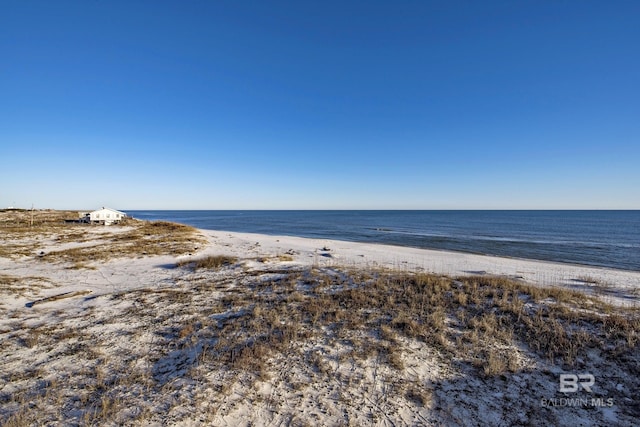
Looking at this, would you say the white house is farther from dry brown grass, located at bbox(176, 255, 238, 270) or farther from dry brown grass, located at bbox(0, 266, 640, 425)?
dry brown grass, located at bbox(0, 266, 640, 425)

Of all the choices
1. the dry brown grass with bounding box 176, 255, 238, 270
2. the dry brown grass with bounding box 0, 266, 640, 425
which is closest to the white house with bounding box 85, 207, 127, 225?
the dry brown grass with bounding box 176, 255, 238, 270

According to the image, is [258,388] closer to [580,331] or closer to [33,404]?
[33,404]

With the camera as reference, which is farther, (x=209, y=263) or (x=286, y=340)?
(x=209, y=263)

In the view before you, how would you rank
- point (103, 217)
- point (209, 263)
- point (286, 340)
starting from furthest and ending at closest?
point (103, 217), point (209, 263), point (286, 340)

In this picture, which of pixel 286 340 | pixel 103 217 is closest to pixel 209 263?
pixel 286 340

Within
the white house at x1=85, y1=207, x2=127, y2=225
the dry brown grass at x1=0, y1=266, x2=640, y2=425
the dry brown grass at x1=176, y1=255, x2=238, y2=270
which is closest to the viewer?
the dry brown grass at x1=0, y1=266, x2=640, y2=425

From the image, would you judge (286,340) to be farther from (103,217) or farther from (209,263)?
(103,217)

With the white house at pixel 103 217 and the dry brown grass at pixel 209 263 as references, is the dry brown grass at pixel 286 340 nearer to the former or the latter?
the dry brown grass at pixel 209 263

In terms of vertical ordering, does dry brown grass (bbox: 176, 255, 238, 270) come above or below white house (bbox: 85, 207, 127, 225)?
below

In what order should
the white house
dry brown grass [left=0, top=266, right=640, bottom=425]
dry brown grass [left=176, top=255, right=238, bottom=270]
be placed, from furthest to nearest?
the white house, dry brown grass [left=176, top=255, right=238, bottom=270], dry brown grass [left=0, top=266, right=640, bottom=425]

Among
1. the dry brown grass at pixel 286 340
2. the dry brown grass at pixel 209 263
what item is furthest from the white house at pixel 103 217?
the dry brown grass at pixel 286 340

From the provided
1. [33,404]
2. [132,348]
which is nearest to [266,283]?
[132,348]

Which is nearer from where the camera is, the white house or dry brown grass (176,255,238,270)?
dry brown grass (176,255,238,270)

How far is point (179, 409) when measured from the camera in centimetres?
497
